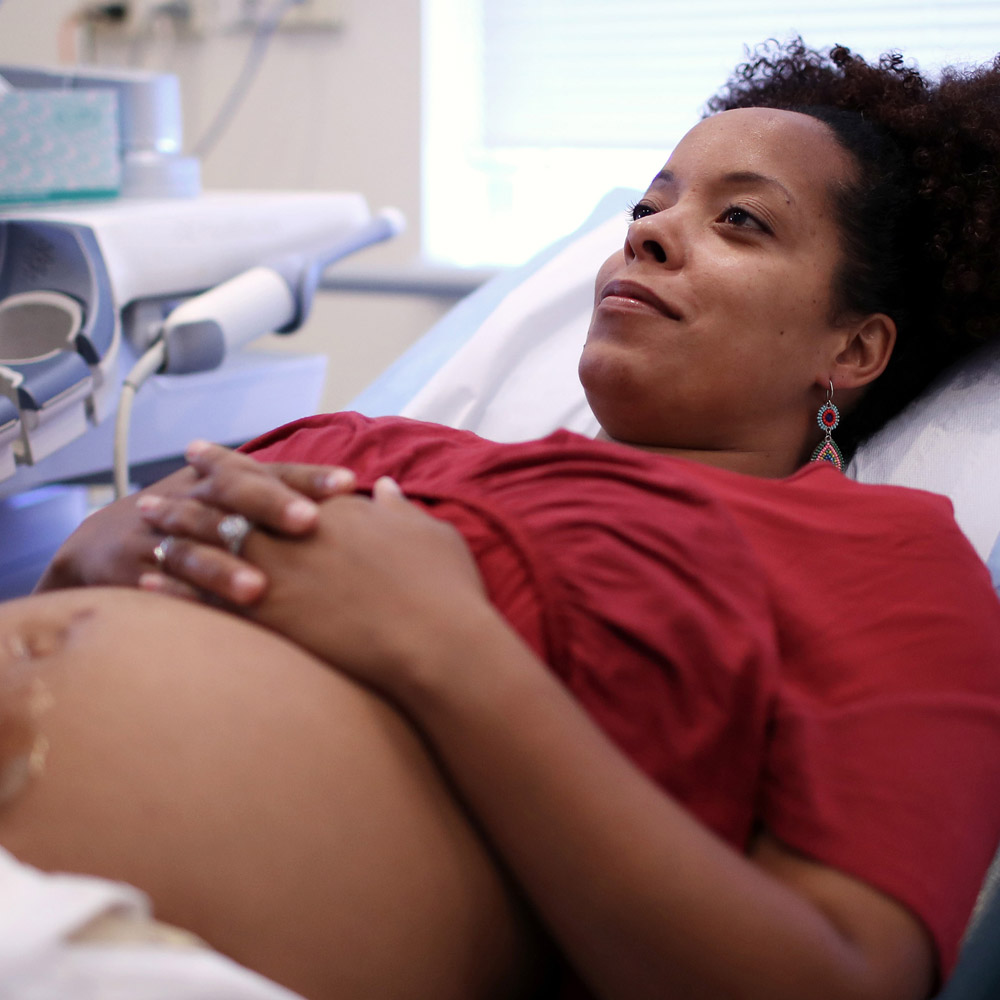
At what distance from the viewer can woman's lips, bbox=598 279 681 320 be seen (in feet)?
2.83

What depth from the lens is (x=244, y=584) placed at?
64 centimetres

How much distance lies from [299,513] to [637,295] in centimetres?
37

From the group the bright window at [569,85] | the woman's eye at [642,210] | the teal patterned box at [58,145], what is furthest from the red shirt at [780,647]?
the bright window at [569,85]

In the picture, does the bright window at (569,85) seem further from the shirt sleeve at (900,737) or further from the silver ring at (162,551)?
the silver ring at (162,551)

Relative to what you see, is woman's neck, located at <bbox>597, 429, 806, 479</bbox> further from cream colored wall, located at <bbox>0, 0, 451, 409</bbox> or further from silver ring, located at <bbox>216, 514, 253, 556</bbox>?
cream colored wall, located at <bbox>0, 0, 451, 409</bbox>

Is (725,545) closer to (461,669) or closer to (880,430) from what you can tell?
(461,669)

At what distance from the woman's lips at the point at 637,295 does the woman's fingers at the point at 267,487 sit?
1.01ft

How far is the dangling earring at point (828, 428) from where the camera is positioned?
960 millimetres

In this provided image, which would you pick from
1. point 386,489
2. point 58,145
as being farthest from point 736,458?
point 58,145

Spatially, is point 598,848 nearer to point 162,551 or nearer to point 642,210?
point 162,551

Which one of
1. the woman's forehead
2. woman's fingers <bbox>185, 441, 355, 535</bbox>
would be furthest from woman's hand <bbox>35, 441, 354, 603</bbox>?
the woman's forehead

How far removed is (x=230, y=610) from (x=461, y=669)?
0.19m

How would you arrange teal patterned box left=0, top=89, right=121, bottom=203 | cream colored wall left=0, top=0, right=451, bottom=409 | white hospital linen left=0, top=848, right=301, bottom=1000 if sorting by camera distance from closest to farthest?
white hospital linen left=0, top=848, right=301, bottom=1000, teal patterned box left=0, top=89, right=121, bottom=203, cream colored wall left=0, top=0, right=451, bottom=409

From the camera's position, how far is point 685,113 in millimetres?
2023
